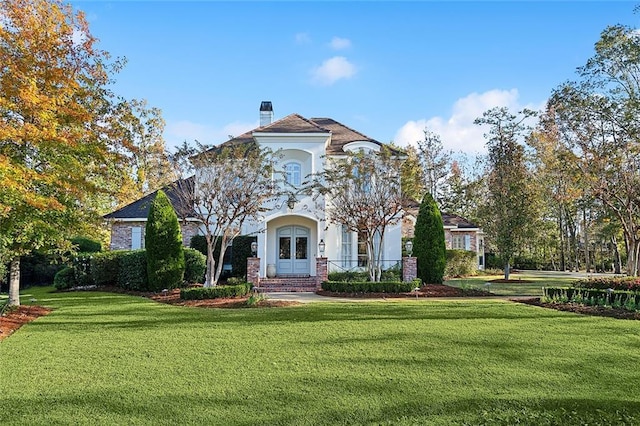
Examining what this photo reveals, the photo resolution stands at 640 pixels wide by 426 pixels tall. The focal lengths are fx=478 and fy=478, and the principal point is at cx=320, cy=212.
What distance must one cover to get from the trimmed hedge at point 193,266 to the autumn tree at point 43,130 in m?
6.15

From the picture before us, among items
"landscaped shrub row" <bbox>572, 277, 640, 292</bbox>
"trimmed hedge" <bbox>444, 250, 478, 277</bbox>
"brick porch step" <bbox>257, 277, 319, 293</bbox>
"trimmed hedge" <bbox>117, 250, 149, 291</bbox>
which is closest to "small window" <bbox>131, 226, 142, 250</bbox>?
"trimmed hedge" <bbox>117, 250, 149, 291</bbox>

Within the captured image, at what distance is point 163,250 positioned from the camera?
18.4 metres

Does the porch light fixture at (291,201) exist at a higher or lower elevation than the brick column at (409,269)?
higher

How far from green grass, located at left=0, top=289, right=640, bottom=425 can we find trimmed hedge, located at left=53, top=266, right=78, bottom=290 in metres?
11.1

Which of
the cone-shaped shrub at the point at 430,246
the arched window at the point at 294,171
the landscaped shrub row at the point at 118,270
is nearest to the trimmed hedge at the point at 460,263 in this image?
the cone-shaped shrub at the point at 430,246

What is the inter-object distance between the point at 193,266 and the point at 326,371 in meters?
14.7

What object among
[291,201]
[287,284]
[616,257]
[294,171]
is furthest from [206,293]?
[616,257]

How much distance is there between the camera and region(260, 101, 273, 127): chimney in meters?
25.8

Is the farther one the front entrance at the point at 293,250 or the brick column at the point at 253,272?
the front entrance at the point at 293,250

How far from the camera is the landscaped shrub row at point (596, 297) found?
11.5m

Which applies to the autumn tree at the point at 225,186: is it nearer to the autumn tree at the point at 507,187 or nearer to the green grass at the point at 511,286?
the green grass at the point at 511,286

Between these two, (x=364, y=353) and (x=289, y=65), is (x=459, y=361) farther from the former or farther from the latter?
(x=289, y=65)

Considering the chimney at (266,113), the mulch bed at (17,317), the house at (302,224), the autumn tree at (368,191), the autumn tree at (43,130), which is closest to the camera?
the mulch bed at (17,317)

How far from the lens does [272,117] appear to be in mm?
26016
